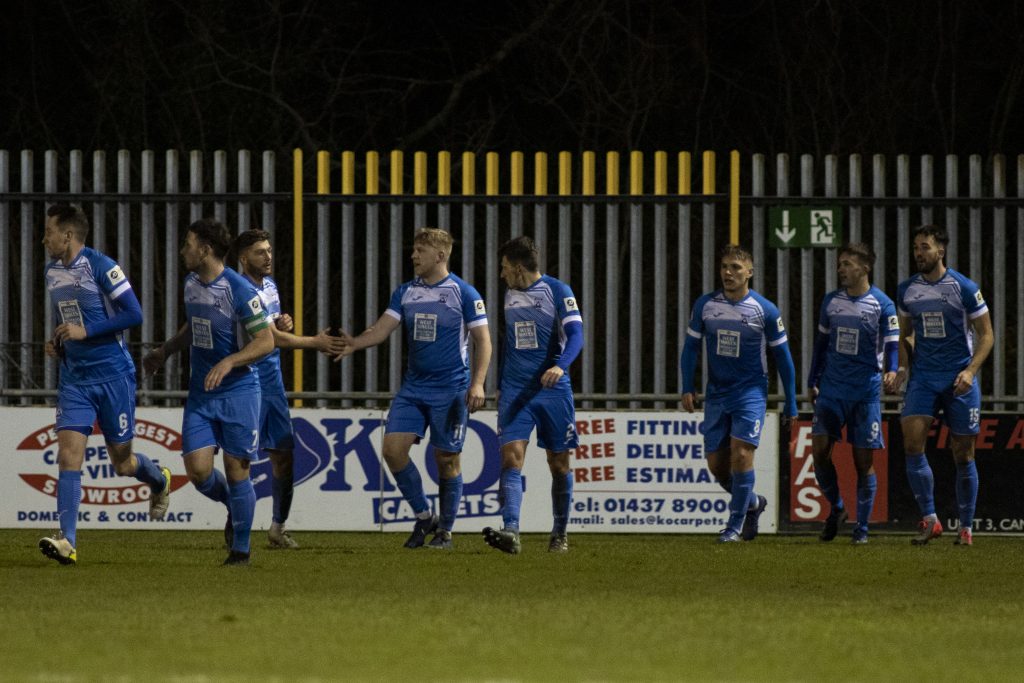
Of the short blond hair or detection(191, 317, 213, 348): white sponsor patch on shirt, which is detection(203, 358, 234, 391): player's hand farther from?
the short blond hair

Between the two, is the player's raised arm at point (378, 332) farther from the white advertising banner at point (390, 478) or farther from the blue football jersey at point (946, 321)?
the blue football jersey at point (946, 321)

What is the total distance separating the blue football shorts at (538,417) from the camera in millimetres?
11367

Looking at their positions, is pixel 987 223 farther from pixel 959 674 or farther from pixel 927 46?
pixel 959 674

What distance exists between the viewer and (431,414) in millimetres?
11547

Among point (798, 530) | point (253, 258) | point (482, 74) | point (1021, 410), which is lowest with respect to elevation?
point (798, 530)

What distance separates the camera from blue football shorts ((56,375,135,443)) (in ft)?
33.3

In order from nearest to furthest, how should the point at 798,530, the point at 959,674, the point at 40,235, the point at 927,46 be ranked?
the point at 959,674, the point at 798,530, the point at 40,235, the point at 927,46

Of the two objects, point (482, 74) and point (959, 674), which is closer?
point (959, 674)

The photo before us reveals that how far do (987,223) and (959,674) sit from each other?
1645 cm

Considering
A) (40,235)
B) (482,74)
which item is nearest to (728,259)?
(40,235)

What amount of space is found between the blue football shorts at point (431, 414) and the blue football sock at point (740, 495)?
6.93 feet

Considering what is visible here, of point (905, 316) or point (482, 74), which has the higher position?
point (482, 74)

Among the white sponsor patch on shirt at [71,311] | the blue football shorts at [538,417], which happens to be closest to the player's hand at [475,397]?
the blue football shorts at [538,417]

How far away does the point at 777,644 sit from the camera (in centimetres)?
680
